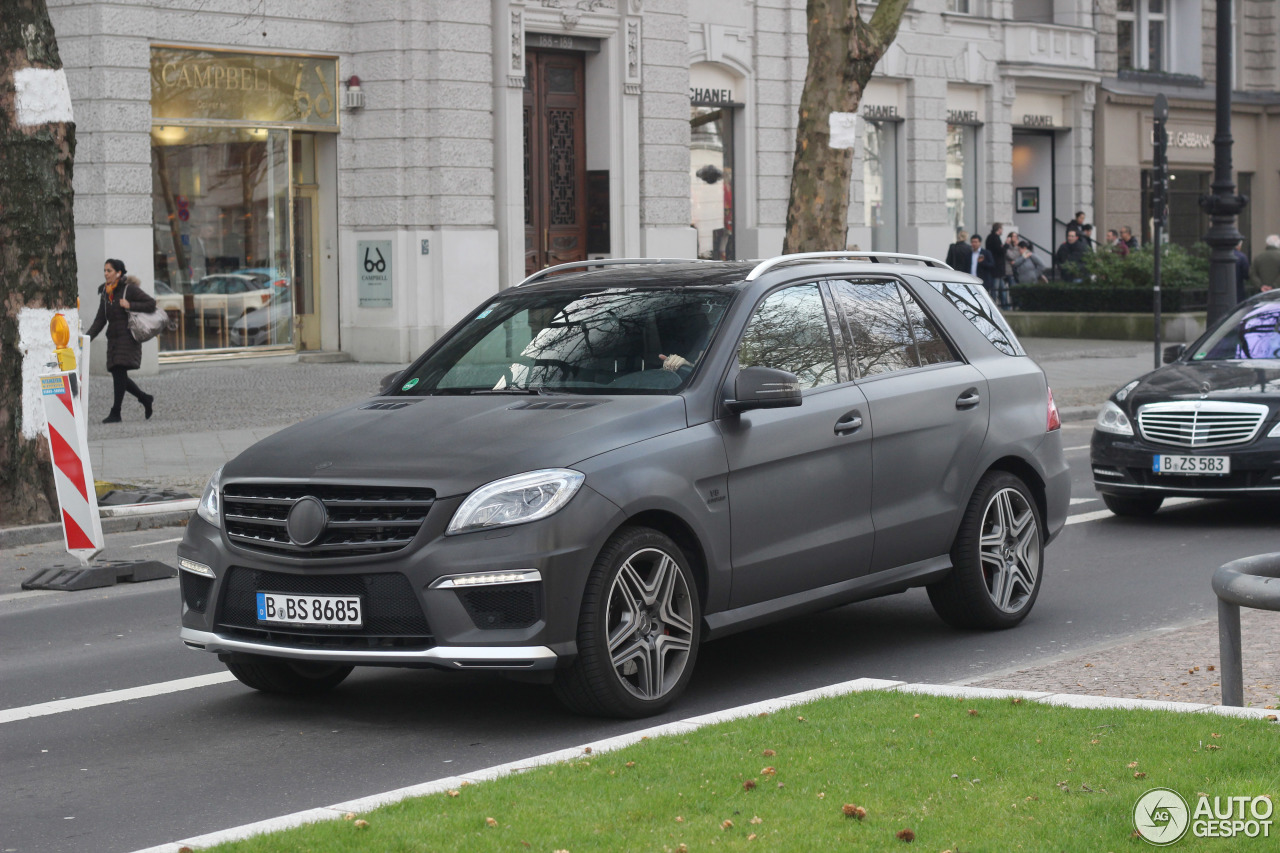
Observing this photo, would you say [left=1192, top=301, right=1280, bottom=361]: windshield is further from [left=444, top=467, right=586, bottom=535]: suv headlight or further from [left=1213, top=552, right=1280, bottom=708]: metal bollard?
[left=444, top=467, right=586, bottom=535]: suv headlight

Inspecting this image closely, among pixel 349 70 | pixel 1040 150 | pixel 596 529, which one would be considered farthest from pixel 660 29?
pixel 596 529

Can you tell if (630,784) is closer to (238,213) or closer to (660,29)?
(238,213)

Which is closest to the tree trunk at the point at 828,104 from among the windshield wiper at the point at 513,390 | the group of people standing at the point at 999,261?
the windshield wiper at the point at 513,390

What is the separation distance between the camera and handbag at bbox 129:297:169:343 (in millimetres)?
19734

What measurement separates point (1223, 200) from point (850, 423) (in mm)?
18327

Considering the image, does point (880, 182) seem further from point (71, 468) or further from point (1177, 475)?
point (71, 468)

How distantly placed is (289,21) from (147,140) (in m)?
3.28

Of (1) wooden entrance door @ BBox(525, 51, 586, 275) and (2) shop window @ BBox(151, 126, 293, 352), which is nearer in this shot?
(2) shop window @ BBox(151, 126, 293, 352)

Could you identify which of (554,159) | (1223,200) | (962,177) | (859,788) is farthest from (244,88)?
(859,788)

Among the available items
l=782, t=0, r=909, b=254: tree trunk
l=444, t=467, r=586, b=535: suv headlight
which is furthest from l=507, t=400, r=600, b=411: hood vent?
l=782, t=0, r=909, b=254: tree trunk

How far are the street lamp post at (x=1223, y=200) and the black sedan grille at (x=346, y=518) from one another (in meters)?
19.6

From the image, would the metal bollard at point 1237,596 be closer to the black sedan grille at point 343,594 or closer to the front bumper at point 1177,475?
the black sedan grille at point 343,594

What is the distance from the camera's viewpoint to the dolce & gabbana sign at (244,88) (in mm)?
24844

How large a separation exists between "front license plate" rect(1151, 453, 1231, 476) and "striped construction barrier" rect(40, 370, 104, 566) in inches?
261
